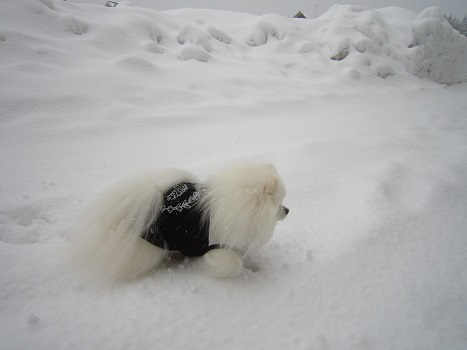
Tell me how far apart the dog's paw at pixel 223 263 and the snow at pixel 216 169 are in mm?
55

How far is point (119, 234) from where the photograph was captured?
0.99m

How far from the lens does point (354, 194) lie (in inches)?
69.4

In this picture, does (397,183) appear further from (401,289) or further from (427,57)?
(427,57)

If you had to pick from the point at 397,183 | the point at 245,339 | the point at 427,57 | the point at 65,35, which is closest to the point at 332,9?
the point at 427,57

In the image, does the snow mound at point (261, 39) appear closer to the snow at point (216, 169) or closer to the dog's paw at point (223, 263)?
the snow at point (216, 169)

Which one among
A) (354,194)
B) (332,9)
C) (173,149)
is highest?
(332,9)

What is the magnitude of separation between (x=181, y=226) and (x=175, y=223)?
0.03 meters

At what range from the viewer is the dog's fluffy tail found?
0.98m

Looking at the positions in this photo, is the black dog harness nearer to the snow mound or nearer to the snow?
the snow

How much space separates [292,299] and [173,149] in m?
1.66

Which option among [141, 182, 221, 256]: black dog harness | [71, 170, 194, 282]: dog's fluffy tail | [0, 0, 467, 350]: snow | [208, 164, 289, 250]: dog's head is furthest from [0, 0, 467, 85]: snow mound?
[208, 164, 289, 250]: dog's head

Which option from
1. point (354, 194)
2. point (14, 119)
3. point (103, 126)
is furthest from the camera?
point (103, 126)

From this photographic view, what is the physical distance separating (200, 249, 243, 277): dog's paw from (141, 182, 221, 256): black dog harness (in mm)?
33

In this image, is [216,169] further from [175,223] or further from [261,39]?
[261,39]
